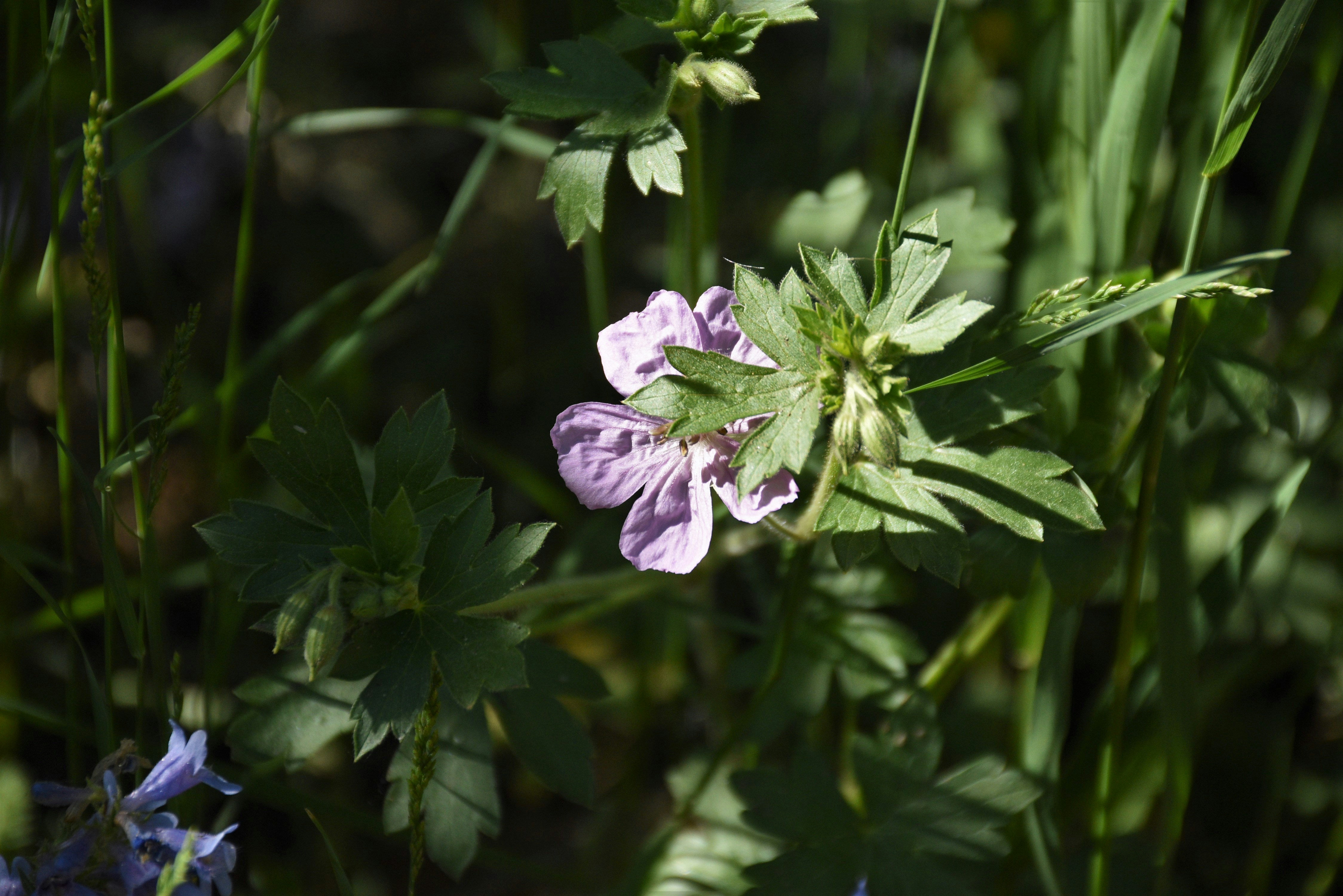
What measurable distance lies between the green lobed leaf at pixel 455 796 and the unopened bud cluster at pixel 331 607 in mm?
407

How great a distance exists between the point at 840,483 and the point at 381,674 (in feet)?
2.83

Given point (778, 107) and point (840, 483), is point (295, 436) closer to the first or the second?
point (840, 483)

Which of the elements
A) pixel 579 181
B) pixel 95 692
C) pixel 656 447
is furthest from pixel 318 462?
pixel 579 181

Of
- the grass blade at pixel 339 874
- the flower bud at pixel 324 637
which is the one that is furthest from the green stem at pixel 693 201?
the grass blade at pixel 339 874

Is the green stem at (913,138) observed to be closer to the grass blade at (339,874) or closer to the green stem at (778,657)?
the green stem at (778,657)

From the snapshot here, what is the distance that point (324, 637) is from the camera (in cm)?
162

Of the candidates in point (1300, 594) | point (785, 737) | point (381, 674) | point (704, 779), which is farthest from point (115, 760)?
point (1300, 594)

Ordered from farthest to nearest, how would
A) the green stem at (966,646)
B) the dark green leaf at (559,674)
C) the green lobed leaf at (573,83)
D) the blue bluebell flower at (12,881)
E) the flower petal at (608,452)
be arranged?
1. the green stem at (966,646)
2. the dark green leaf at (559,674)
3. the green lobed leaf at (573,83)
4. the flower petal at (608,452)
5. the blue bluebell flower at (12,881)

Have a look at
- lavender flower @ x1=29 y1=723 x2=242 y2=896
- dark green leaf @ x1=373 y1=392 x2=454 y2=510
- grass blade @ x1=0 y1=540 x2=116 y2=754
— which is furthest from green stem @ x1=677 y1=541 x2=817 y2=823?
grass blade @ x1=0 y1=540 x2=116 y2=754

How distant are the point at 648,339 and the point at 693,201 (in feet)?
1.68

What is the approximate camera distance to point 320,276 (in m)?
3.62

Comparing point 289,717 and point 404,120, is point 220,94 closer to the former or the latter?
point 404,120

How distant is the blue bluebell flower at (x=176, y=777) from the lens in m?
1.58

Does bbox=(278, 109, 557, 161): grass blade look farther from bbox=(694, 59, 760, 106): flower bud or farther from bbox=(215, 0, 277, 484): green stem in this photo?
bbox=(694, 59, 760, 106): flower bud
